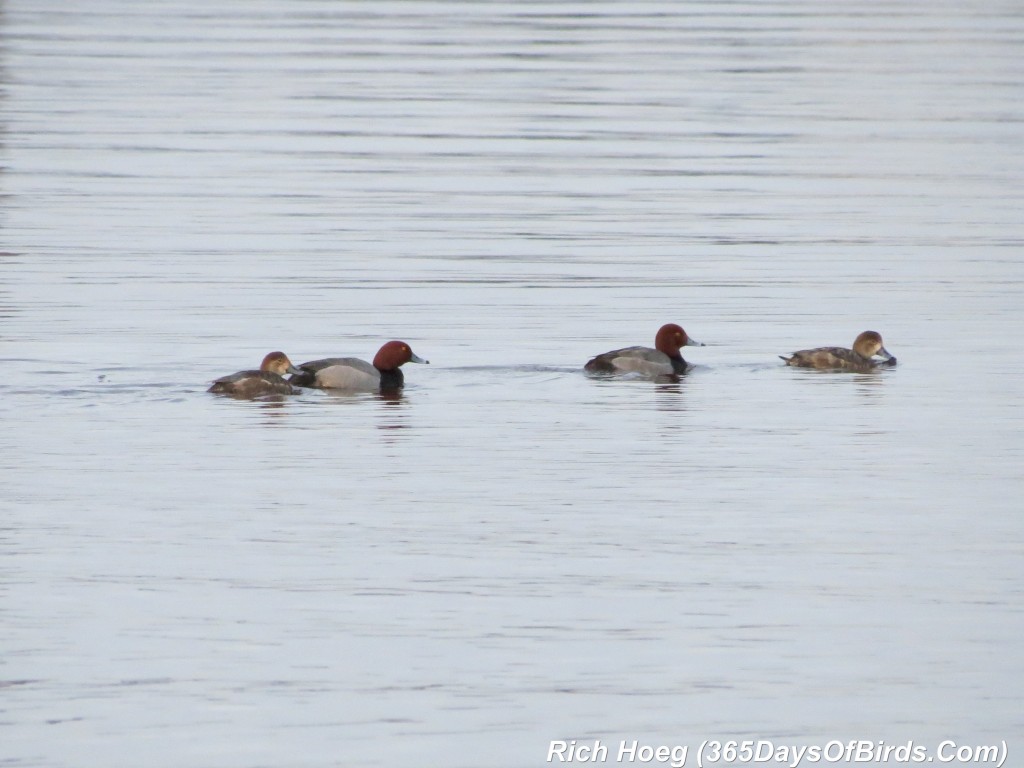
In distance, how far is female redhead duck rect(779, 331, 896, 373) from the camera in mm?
16594

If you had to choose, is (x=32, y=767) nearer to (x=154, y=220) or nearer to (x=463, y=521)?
(x=463, y=521)

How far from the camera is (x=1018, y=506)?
12.1 metres

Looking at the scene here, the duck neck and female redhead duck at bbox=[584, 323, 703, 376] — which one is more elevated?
female redhead duck at bbox=[584, 323, 703, 376]

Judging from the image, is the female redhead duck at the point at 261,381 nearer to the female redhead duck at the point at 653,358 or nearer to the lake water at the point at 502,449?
the lake water at the point at 502,449

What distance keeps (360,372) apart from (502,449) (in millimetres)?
2428

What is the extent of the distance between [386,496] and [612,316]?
7.39m

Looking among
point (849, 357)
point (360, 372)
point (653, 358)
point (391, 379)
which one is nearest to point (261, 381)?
point (360, 372)

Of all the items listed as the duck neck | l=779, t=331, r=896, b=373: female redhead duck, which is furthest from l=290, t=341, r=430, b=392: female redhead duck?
l=779, t=331, r=896, b=373: female redhead duck

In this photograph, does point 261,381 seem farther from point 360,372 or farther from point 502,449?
point 502,449

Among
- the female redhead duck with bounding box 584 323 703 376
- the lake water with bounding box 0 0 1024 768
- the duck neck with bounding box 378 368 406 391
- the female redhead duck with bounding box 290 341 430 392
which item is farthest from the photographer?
the female redhead duck with bounding box 584 323 703 376

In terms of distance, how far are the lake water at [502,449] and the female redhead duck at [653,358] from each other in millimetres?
178

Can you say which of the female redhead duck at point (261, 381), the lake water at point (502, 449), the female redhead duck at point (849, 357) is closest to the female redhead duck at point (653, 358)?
the lake water at point (502, 449)

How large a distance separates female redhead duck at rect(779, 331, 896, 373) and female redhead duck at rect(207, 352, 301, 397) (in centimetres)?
396

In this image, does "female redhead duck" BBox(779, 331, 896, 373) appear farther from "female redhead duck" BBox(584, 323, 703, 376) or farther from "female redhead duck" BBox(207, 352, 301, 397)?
"female redhead duck" BBox(207, 352, 301, 397)
